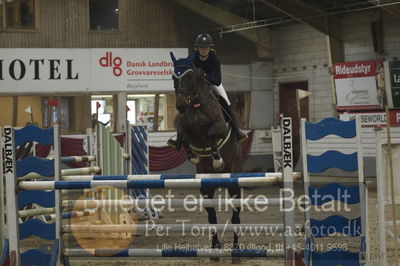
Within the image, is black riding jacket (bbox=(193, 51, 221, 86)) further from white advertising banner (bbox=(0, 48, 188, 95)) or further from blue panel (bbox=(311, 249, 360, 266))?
white advertising banner (bbox=(0, 48, 188, 95))

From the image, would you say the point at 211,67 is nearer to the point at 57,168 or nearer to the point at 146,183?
Answer: the point at 57,168

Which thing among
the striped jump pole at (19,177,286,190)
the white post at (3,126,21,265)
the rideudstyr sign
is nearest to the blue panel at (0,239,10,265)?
the white post at (3,126,21,265)

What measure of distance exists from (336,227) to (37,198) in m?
2.51

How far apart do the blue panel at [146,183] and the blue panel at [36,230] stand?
909 mm

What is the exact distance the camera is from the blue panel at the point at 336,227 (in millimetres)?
5266

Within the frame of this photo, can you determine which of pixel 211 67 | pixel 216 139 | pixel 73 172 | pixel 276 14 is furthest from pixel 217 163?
pixel 276 14

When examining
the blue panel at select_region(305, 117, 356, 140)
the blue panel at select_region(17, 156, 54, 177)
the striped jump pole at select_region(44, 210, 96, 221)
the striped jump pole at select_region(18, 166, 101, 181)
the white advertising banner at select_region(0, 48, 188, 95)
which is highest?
the white advertising banner at select_region(0, 48, 188, 95)

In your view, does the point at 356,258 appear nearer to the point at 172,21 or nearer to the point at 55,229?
the point at 55,229

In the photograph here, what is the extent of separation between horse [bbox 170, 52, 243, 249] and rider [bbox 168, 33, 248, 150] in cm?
13

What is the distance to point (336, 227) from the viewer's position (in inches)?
208

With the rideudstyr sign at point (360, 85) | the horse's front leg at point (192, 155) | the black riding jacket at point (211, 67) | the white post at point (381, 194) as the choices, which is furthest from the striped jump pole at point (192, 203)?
the rideudstyr sign at point (360, 85)

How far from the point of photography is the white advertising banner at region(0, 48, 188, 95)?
18.4m

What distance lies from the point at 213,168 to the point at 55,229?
215 cm

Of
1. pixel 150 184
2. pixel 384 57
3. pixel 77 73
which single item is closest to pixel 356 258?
pixel 150 184
